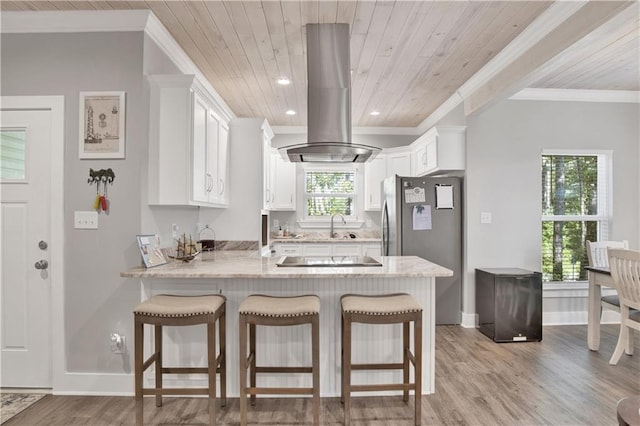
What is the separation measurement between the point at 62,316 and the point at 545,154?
4.92 metres

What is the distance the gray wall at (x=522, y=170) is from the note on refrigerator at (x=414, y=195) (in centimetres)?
51

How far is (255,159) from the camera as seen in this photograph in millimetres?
3527

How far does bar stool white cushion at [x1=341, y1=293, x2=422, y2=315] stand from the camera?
2.03 m

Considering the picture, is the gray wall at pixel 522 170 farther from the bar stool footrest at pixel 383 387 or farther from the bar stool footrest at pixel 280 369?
the bar stool footrest at pixel 280 369

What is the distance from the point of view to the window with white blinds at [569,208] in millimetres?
4145

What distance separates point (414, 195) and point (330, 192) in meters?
1.87

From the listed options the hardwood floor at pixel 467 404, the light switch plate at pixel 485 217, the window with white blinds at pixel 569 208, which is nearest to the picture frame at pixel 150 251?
the hardwood floor at pixel 467 404

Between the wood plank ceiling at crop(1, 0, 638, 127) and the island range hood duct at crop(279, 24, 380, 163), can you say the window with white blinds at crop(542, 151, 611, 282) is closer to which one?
the wood plank ceiling at crop(1, 0, 638, 127)

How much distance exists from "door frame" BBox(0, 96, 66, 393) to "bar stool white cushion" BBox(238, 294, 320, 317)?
4.58 feet

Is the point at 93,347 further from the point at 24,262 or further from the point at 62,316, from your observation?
the point at 24,262

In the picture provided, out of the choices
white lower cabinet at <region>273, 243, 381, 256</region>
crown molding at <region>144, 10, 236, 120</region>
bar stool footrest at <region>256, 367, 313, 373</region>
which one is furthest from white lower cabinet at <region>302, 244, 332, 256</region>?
bar stool footrest at <region>256, 367, 313, 373</region>

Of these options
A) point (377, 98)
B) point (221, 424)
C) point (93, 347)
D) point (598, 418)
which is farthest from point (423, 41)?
point (93, 347)

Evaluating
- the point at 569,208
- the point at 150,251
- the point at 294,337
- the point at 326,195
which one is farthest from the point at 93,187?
the point at 569,208

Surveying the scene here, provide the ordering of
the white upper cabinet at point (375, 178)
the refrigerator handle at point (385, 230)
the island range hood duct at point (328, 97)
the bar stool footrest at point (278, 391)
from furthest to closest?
1. the white upper cabinet at point (375, 178)
2. the refrigerator handle at point (385, 230)
3. the island range hood duct at point (328, 97)
4. the bar stool footrest at point (278, 391)
